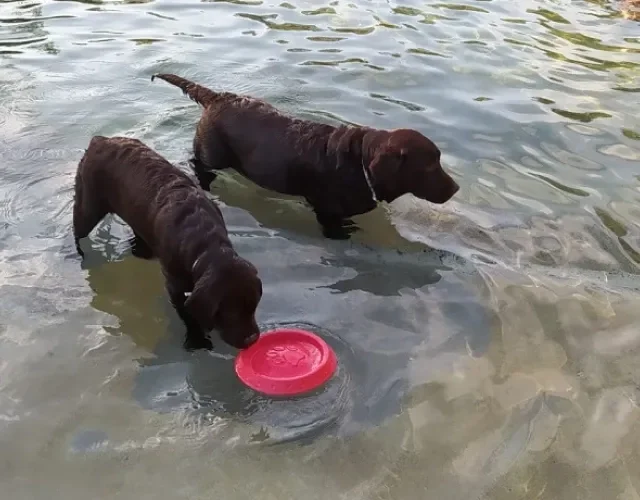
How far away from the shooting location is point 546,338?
433 cm

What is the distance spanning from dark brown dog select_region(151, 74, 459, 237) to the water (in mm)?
312

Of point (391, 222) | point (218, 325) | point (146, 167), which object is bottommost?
point (391, 222)

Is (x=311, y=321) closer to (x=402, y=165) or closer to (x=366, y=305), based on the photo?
(x=366, y=305)

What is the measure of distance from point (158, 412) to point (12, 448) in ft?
2.37

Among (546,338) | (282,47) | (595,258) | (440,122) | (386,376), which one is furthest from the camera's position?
(282,47)

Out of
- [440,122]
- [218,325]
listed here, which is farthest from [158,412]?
[440,122]

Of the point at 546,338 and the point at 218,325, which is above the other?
the point at 218,325

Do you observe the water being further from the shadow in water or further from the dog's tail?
the dog's tail

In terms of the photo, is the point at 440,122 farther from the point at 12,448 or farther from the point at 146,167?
the point at 12,448

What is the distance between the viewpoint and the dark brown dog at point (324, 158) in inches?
196

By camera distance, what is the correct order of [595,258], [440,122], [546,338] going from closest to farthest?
[546,338] → [595,258] → [440,122]

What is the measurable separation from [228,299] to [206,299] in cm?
11

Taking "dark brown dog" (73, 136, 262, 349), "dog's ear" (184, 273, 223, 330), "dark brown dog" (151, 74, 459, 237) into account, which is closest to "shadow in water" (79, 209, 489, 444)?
"dark brown dog" (73, 136, 262, 349)

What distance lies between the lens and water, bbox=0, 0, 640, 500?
348 centimetres
